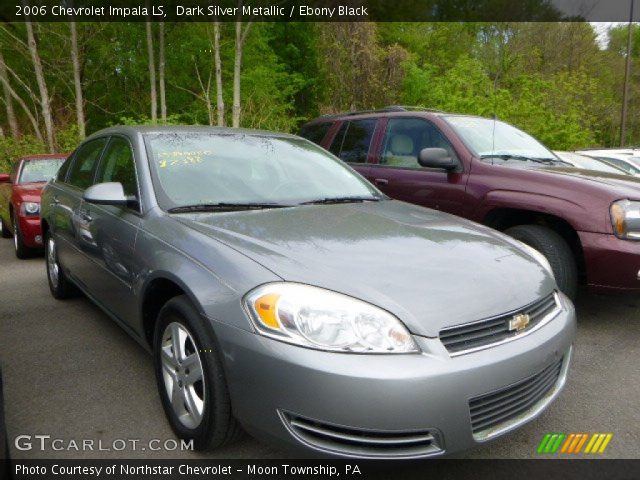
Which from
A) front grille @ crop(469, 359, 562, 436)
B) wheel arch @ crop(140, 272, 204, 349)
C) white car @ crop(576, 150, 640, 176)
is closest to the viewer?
front grille @ crop(469, 359, 562, 436)

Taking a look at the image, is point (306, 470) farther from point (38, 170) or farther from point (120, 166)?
point (38, 170)

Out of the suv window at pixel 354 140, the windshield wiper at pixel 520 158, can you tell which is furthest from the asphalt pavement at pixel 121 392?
the suv window at pixel 354 140

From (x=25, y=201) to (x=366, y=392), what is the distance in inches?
244

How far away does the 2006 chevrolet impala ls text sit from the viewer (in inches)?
71.4

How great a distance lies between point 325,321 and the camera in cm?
187

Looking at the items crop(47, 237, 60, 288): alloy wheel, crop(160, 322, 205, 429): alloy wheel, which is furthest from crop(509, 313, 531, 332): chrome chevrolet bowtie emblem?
crop(47, 237, 60, 288): alloy wheel

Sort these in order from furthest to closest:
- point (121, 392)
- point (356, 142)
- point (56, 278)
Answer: point (356, 142) < point (56, 278) < point (121, 392)

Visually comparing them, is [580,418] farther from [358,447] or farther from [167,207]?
[167,207]

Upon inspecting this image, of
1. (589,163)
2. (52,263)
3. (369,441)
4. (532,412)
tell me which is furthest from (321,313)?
(589,163)

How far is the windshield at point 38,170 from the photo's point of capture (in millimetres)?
7527

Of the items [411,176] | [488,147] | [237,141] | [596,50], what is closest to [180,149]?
[237,141]

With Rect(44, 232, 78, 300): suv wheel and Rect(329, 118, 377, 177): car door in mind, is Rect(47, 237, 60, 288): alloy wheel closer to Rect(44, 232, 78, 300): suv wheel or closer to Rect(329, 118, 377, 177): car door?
Rect(44, 232, 78, 300): suv wheel

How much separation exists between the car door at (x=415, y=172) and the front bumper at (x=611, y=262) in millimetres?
1102

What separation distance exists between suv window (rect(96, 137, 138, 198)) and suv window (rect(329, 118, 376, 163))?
8.90 feet
